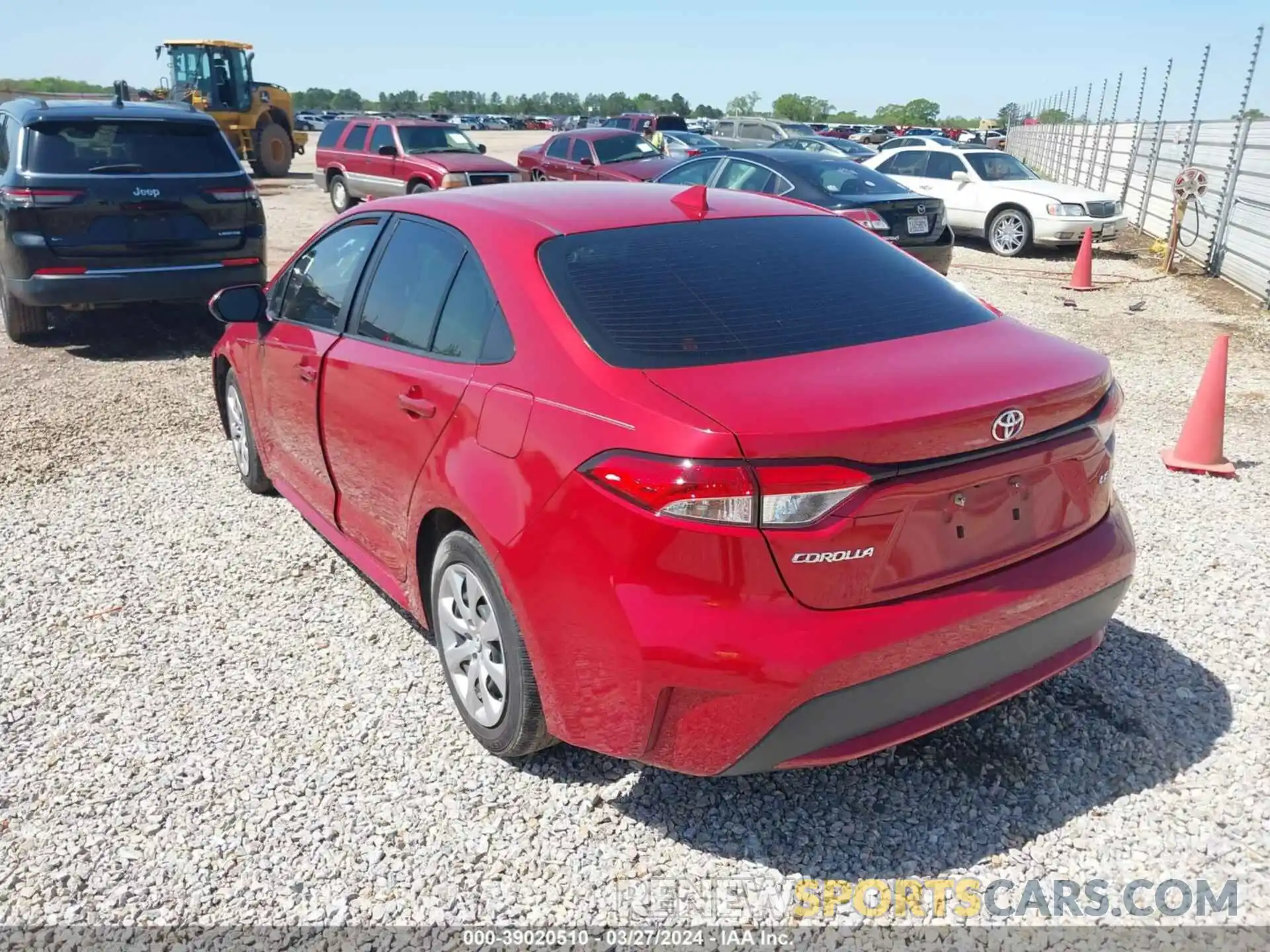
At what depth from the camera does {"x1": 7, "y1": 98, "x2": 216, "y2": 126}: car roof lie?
7.68 meters

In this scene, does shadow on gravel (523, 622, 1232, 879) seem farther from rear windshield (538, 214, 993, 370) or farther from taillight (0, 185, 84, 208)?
taillight (0, 185, 84, 208)

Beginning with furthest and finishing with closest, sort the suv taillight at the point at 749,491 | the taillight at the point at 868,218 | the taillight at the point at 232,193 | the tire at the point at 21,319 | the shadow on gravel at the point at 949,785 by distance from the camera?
the taillight at the point at 868,218, the tire at the point at 21,319, the taillight at the point at 232,193, the shadow on gravel at the point at 949,785, the suv taillight at the point at 749,491

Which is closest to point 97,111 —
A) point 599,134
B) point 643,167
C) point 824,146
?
point 643,167

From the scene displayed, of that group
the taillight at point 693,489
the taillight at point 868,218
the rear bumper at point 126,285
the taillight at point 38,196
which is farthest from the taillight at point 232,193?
the taillight at point 693,489

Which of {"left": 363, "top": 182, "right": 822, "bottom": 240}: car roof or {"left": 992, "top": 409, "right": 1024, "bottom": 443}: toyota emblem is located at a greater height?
{"left": 363, "top": 182, "right": 822, "bottom": 240}: car roof

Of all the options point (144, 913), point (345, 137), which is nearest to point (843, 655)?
point (144, 913)

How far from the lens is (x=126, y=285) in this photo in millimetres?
7754

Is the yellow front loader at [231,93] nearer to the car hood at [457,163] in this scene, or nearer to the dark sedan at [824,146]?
the car hood at [457,163]

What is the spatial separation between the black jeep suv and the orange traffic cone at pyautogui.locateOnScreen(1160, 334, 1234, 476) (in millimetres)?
7066

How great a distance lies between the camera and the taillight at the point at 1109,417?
2.77 metres

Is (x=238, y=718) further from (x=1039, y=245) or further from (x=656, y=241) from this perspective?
(x=1039, y=245)

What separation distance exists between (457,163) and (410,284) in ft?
43.9

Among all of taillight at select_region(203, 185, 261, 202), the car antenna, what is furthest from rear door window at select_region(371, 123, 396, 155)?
the car antenna

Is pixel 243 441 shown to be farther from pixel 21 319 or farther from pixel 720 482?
pixel 21 319
